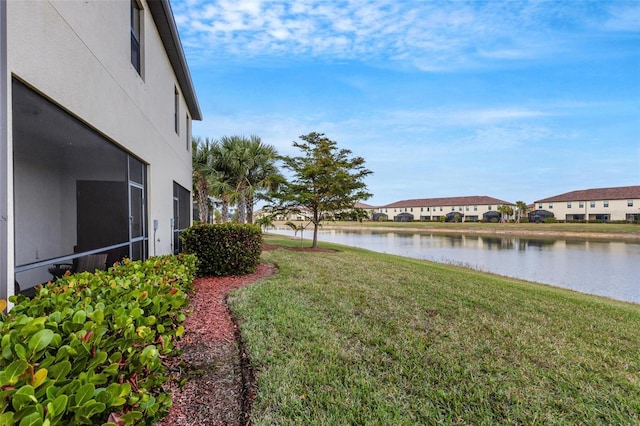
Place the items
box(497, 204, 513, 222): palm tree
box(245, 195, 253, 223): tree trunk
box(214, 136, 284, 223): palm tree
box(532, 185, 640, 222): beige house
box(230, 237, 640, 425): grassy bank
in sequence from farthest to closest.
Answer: box(497, 204, 513, 222): palm tree < box(532, 185, 640, 222): beige house < box(245, 195, 253, 223): tree trunk < box(214, 136, 284, 223): palm tree < box(230, 237, 640, 425): grassy bank

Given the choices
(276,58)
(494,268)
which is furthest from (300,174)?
(494,268)

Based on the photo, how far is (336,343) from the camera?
354 cm

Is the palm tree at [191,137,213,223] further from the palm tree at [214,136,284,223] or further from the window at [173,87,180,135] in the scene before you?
the window at [173,87,180,135]

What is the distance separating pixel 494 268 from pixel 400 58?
31.7 feet

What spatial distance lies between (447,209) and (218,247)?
241 feet

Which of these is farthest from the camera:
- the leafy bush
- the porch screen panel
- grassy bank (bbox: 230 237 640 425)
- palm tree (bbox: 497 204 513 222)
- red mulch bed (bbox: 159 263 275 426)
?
palm tree (bbox: 497 204 513 222)

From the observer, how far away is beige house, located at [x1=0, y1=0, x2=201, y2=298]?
2402mm

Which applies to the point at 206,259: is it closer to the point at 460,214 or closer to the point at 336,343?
the point at 336,343

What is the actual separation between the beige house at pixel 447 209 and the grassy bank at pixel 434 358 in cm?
6311

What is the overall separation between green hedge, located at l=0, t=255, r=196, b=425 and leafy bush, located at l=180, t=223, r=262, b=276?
15.9 ft

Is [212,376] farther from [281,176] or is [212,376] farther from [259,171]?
[259,171]

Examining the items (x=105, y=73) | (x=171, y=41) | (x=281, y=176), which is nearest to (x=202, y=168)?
(x=281, y=176)

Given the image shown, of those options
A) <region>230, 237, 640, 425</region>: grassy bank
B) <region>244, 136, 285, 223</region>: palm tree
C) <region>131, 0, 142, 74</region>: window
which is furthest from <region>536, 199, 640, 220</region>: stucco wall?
<region>131, 0, 142, 74</region>: window

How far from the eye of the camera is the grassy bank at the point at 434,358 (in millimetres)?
2428
